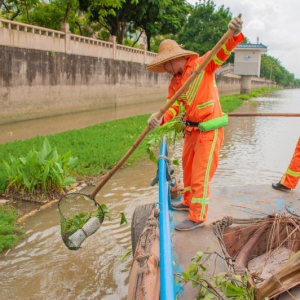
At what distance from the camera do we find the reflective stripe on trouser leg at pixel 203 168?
2.87 m

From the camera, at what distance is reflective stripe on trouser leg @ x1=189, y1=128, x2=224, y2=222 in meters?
2.87

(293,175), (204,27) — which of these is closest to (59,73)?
(293,175)

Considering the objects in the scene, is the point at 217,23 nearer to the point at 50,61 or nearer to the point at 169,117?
the point at 50,61

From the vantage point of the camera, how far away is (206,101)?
9.55 ft

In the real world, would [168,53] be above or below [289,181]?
above

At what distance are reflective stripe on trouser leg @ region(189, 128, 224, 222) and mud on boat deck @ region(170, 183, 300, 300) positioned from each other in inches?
6.3

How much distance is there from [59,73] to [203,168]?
12402mm

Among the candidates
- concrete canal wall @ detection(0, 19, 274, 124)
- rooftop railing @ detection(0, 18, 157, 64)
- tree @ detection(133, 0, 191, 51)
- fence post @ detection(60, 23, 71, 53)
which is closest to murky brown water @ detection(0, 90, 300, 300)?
concrete canal wall @ detection(0, 19, 274, 124)

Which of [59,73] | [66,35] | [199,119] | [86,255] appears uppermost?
[66,35]

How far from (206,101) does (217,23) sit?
37142mm

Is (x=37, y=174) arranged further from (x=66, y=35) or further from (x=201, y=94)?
(x=66, y=35)

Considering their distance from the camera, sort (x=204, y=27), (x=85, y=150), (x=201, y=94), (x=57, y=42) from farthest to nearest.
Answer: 1. (x=204, y=27)
2. (x=57, y=42)
3. (x=85, y=150)
4. (x=201, y=94)

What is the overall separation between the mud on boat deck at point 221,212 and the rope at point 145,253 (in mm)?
297

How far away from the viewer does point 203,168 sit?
2.91 m
